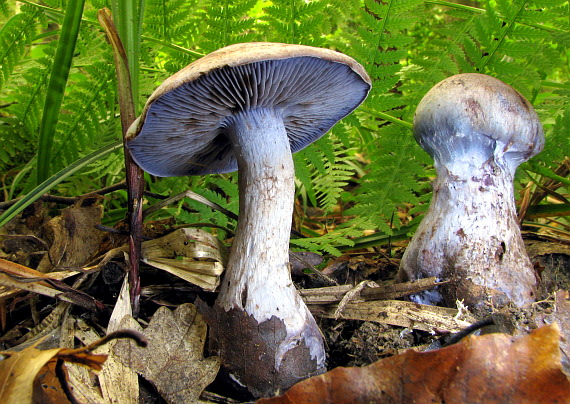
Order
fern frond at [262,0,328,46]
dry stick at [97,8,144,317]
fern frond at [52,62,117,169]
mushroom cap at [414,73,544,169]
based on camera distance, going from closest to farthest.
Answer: dry stick at [97,8,144,317] → mushroom cap at [414,73,544,169] → fern frond at [262,0,328,46] → fern frond at [52,62,117,169]

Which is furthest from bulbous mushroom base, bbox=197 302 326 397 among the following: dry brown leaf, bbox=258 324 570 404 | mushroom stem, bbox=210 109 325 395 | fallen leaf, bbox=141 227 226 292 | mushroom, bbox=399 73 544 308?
mushroom, bbox=399 73 544 308

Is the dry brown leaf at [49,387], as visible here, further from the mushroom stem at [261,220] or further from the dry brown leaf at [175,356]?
the mushroom stem at [261,220]

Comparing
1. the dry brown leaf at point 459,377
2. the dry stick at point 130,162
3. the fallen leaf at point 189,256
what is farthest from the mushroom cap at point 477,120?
the dry stick at point 130,162

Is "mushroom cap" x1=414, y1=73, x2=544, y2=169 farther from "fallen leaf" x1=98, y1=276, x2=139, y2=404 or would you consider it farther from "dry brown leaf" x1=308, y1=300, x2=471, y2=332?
"fallen leaf" x1=98, y1=276, x2=139, y2=404

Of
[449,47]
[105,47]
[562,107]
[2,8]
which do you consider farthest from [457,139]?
[2,8]

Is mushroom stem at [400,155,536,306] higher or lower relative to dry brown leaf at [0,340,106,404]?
higher

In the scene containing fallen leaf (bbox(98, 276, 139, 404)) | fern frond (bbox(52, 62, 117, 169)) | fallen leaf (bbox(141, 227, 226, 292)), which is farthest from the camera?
fern frond (bbox(52, 62, 117, 169))

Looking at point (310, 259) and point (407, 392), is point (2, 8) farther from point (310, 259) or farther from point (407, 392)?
point (407, 392)
